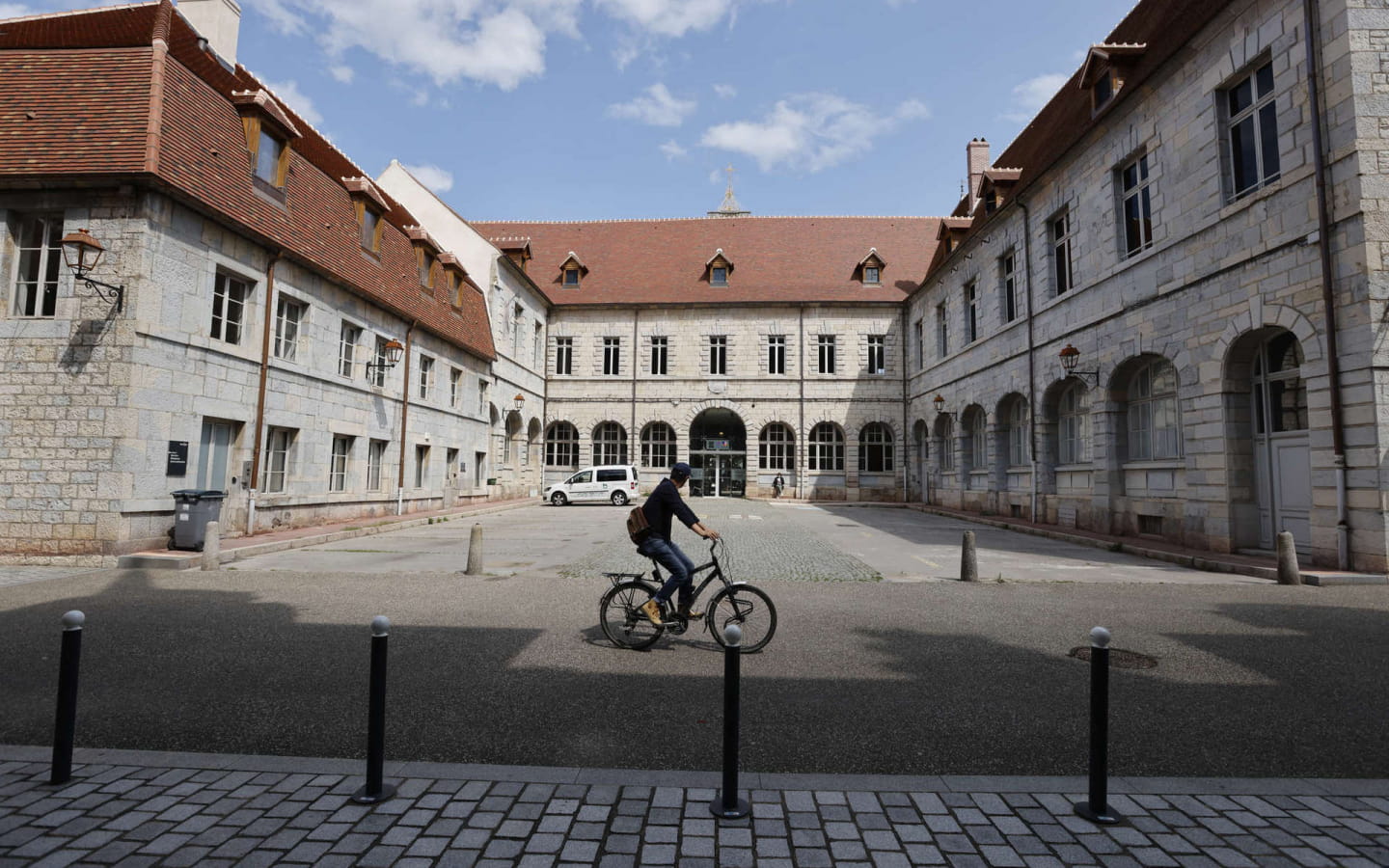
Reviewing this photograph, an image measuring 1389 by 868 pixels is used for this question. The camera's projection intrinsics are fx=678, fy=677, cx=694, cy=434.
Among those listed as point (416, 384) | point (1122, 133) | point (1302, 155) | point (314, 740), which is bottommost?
point (314, 740)

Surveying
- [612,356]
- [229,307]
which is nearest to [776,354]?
[612,356]

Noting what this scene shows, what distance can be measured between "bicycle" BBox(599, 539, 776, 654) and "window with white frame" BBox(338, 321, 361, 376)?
13708 millimetres

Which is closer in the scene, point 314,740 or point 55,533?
point 314,740

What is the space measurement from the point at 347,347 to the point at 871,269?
25045mm

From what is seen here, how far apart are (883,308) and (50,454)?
30.2 meters

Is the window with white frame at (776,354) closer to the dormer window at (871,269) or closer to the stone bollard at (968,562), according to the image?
the dormer window at (871,269)

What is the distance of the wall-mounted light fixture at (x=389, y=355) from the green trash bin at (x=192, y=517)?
7536 mm

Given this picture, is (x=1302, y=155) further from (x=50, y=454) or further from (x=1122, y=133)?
(x=50, y=454)

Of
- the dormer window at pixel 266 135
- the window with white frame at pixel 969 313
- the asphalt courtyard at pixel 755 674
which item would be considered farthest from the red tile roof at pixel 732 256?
the asphalt courtyard at pixel 755 674

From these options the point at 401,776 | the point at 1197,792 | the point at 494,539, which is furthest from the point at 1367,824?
the point at 494,539

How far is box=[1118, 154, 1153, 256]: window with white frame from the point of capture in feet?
47.2

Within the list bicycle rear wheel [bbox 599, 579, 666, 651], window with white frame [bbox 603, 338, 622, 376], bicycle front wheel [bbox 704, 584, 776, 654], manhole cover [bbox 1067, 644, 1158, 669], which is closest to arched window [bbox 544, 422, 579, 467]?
window with white frame [bbox 603, 338, 622, 376]

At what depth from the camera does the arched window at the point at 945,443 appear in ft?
86.1

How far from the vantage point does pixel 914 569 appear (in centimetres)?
1098
